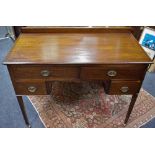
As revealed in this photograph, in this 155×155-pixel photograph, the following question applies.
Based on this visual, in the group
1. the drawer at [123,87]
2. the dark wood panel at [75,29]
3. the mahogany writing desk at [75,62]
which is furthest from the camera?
the dark wood panel at [75,29]

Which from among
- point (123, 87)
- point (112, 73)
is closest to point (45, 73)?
point (112, 73)

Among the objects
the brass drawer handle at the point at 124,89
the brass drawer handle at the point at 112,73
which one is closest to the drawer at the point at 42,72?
the brass drawer handle at the point at 112,73

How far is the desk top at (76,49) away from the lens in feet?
3.27

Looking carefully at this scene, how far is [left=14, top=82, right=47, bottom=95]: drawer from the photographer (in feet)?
3.58

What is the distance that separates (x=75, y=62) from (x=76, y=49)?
16 centimetres

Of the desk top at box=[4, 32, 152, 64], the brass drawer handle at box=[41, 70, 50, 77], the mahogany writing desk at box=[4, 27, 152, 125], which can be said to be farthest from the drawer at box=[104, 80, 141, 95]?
the brass drawer handle at box=[41, 70, 50, 77]

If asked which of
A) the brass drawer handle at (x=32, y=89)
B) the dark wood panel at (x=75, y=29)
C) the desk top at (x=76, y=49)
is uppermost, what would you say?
the dark wood panel at (x=75, y=29)

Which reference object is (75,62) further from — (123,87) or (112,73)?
(123,87)

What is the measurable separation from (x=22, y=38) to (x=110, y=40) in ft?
2.13

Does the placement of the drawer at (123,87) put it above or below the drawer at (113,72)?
below

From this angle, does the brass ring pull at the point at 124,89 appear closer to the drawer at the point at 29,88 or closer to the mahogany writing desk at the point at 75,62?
the mahogany writing desk at the point at 75,62

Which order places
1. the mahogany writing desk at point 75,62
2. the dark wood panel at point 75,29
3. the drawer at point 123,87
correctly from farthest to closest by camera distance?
the dark wood panel at point 75,29
the drawer at point 123,87
the mahogany writing desk at point 75,62

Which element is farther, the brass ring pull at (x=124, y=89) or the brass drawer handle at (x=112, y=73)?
the brass ring pull at (x=124, y=89)
